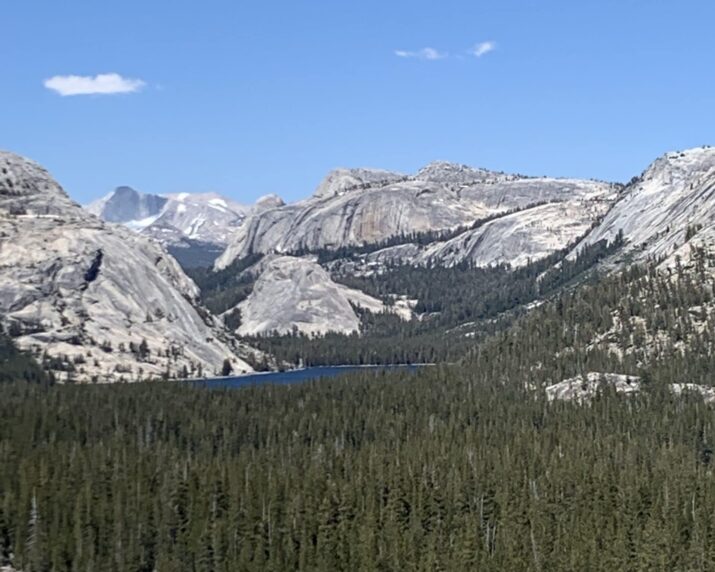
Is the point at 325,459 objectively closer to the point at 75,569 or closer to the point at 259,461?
the point at 259,461

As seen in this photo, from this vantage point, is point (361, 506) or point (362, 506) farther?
point (361, 506)

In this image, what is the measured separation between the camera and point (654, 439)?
18950 cm

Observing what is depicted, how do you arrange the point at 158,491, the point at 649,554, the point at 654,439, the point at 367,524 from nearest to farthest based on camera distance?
the point at 649,554
the point at 367,524
the point at 158,491
the point at 654,439

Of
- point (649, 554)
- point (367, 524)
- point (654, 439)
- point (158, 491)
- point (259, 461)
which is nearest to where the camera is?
point (649, 554)

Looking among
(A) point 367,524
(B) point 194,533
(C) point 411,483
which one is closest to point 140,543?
(B) point 194,533

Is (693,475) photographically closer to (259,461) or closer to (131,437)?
(259,461)

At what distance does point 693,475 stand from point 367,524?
161 ft

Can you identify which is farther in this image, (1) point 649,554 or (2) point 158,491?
(2) point 158,491

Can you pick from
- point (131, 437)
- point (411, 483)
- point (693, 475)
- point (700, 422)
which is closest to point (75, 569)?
point (411, 483)

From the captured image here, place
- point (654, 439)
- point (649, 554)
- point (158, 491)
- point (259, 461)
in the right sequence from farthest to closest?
point (654, 439) < point (259, 461) < point (158, 491) < point (649, 554)

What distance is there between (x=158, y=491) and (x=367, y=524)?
31.8 metres

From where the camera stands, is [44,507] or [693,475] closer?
[44,507]

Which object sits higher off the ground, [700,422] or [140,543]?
[700,422]

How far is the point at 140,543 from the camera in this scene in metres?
138
